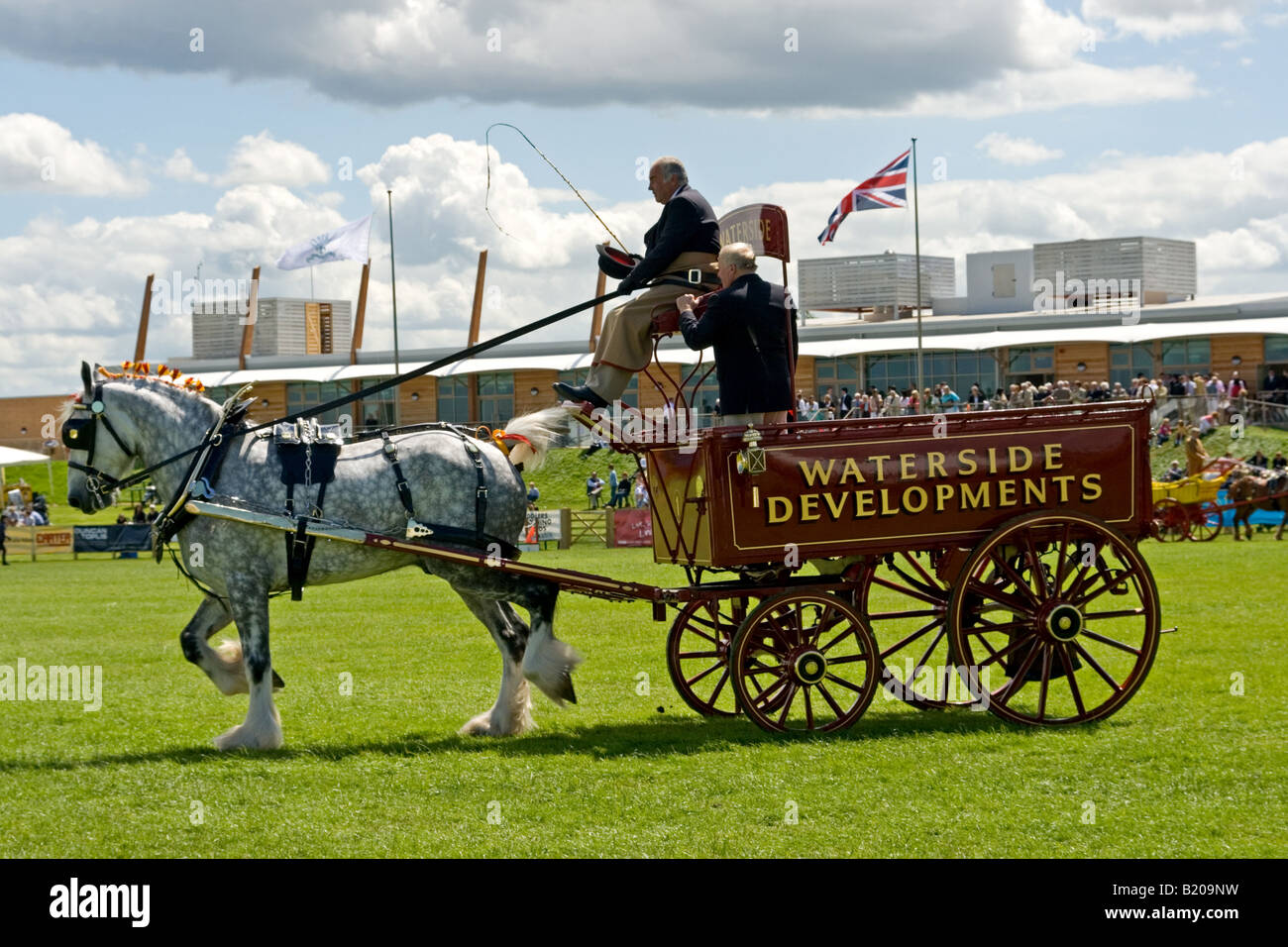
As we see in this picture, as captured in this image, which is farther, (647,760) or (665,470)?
(665,470)

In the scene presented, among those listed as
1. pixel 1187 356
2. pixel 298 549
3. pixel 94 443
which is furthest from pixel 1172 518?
pixel 94 443

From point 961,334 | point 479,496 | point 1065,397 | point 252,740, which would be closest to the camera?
point 252,740

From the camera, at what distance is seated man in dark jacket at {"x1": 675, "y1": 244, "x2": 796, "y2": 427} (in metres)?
9.16

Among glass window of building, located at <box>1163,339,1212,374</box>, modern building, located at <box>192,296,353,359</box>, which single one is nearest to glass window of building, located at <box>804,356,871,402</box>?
glass window of building, located at <box>1163,339,1212,374</box>

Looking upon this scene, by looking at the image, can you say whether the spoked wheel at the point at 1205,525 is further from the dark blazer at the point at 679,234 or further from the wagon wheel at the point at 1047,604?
the dark blazer at the point at 679,234

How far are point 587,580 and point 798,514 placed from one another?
1510mm

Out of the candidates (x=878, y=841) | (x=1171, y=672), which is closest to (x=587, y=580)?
(x=878, y=841)

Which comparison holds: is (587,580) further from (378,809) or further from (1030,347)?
(1030,347)

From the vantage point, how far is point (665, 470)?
9.68 m

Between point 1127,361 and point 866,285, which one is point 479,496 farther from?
point 866,285

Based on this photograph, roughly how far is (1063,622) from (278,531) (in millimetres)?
5089

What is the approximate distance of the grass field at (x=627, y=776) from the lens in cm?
693

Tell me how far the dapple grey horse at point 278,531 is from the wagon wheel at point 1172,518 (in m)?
20.6

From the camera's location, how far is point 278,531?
977 centimetres
